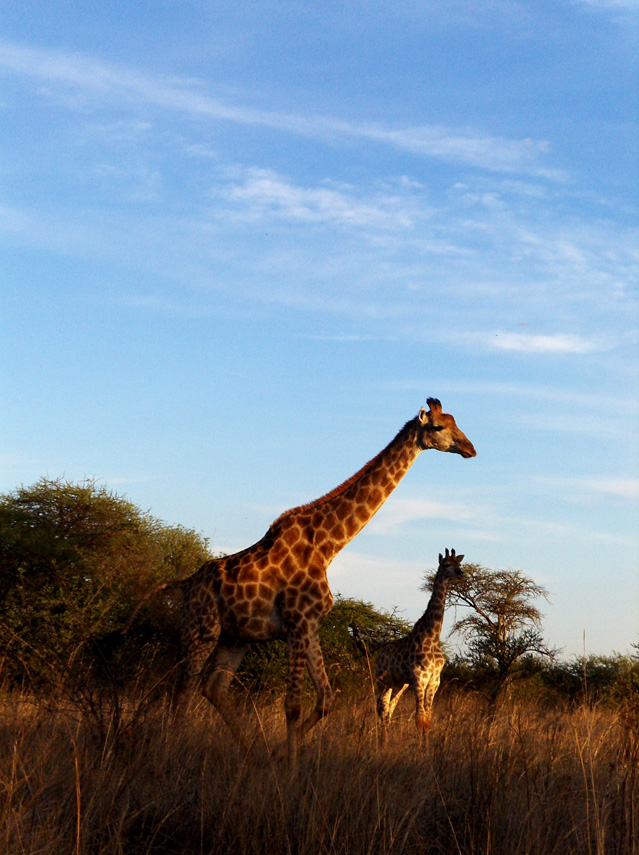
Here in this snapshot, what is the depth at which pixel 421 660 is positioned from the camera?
12.2 metres

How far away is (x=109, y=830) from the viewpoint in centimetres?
473

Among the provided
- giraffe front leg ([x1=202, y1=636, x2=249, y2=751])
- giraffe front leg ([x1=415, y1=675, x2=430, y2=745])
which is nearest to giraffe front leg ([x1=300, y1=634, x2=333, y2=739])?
giraffe front leg ([x1=202, y1=636, x2=249, y2=751])

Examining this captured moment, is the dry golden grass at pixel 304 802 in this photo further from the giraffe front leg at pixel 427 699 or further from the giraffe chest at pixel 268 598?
the giraffe front leg at pixel 427 699

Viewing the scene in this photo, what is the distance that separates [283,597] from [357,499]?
5.18ft

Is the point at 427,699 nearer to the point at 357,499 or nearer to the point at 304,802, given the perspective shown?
the point at 357,499

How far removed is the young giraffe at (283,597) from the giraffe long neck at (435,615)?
3716 millimetres

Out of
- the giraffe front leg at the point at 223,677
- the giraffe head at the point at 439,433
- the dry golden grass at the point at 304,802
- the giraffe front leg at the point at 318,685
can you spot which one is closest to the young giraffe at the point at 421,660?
the giraffe head at the point at 439,433

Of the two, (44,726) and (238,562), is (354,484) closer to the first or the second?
(238,562)

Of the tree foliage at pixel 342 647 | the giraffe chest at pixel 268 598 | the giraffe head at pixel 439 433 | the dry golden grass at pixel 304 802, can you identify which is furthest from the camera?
the tree foliage at pixel 342 647

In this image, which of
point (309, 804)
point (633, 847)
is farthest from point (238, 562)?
point (633, 847)

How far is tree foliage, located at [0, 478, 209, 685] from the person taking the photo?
12.6 metres

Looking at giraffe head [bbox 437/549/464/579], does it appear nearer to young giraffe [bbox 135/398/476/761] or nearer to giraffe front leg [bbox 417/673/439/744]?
giraffe front leg [bbox 417/673/439/744]

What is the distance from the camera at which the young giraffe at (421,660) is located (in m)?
12.0

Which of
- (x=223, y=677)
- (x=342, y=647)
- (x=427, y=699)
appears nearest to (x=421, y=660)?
(x=427, y=699)
